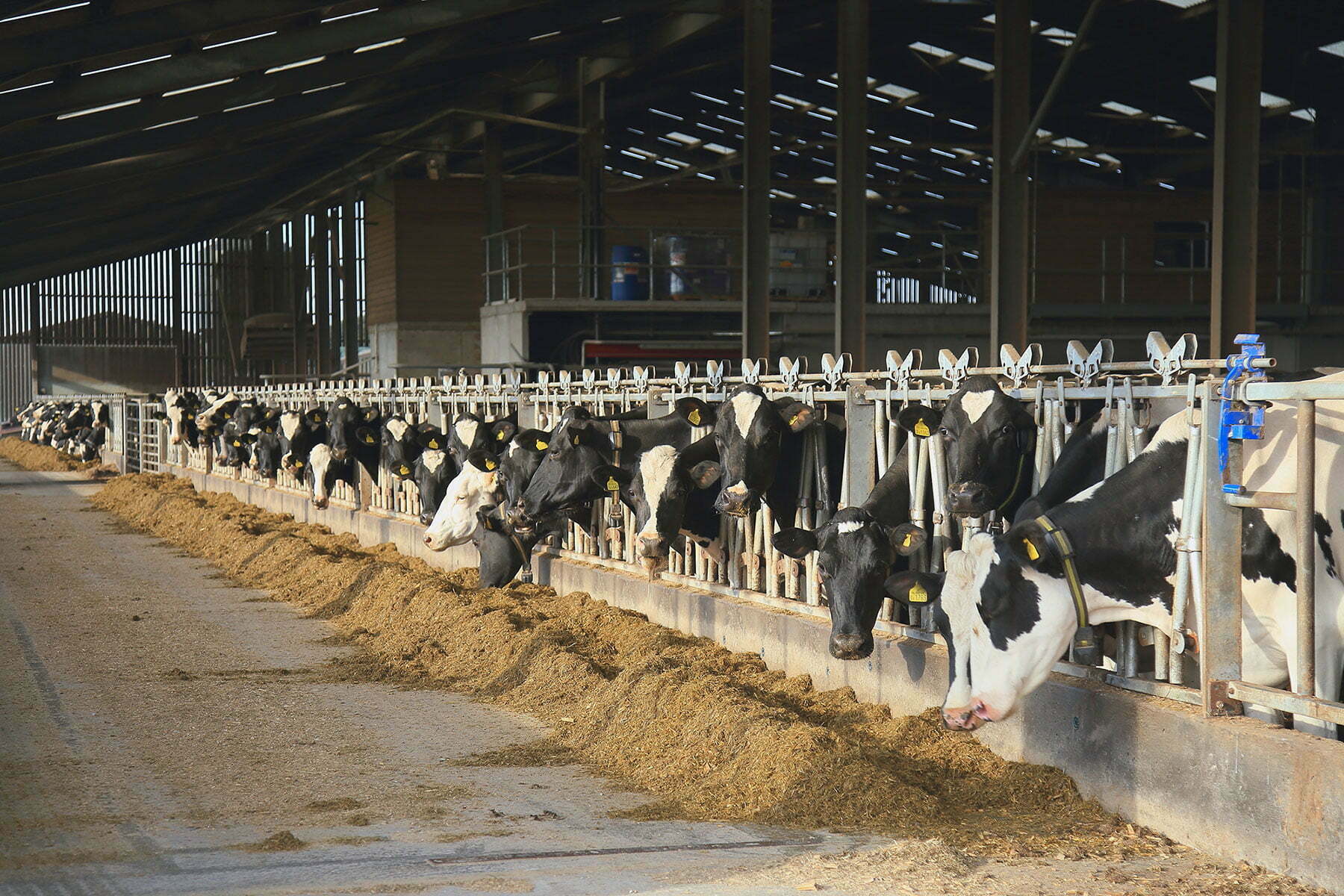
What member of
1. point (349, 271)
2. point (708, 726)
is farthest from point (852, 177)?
point (349, 271)

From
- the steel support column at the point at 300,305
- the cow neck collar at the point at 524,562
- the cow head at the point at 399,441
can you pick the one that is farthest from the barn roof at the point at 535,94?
the steel support column at the point at 300,305

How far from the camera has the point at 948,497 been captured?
250 inches

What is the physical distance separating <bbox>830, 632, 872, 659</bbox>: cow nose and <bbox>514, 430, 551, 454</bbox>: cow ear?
423 centimetres

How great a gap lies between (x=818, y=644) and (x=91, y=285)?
55205 mm

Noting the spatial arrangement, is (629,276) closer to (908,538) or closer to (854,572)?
(854,572)

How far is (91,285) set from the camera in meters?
57.0

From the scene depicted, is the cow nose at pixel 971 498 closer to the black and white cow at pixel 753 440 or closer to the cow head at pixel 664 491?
the black and white cow at pixel 753 440

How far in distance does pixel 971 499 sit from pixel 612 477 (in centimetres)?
346

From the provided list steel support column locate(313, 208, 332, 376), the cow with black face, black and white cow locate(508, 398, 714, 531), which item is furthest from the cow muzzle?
steel support column locate(313, 208, 332, 376)

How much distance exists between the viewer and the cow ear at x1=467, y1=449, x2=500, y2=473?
11258 millimetres

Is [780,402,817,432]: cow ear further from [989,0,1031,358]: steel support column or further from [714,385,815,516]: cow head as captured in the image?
[989,0,1031,358]: steel support column

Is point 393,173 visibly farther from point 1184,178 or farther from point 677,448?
point 677,448

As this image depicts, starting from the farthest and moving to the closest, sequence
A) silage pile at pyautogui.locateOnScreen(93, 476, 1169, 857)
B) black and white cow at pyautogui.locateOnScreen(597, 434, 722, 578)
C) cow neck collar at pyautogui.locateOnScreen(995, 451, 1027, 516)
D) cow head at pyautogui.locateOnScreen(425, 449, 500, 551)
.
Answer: cow head at pyautogui.locateOnScreen(425, 449, 500, 551) → black and white cow at pyautogui.locateOnScreen(597, 434, 722, 578) → cow neck collar at pyautogui.locateOnScreen(995, 451, 1027, 516) → silage pile at pyautogui.locateOnScreen(93, 476, 1169, 857)

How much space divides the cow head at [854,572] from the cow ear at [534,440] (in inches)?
153
